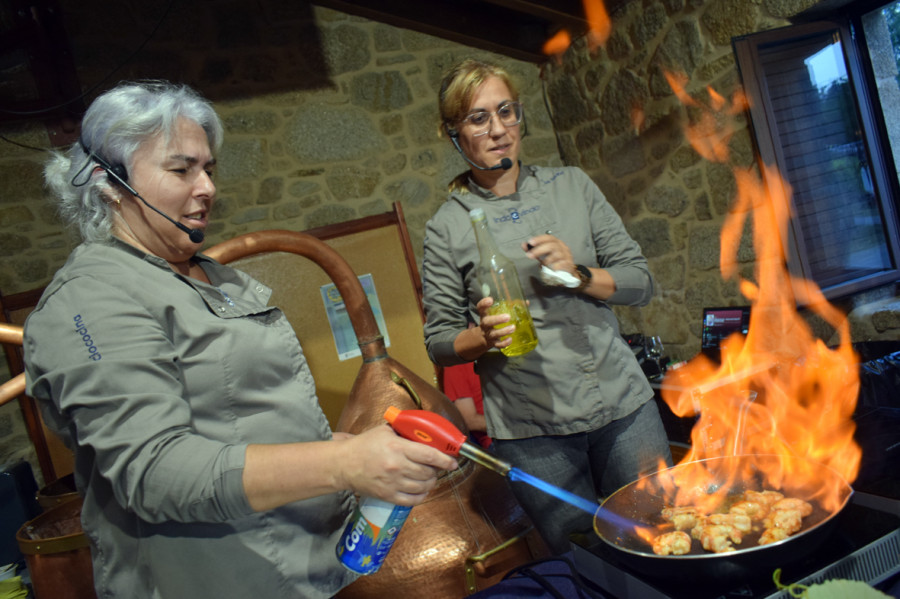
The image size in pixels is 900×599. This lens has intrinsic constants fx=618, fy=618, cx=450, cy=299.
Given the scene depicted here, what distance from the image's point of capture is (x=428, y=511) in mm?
1703

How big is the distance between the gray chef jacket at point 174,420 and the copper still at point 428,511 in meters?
0.49

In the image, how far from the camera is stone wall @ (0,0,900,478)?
330 cm

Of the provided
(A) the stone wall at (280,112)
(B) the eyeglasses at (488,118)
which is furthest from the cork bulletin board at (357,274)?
(B) the eyeglasses at (488,118)

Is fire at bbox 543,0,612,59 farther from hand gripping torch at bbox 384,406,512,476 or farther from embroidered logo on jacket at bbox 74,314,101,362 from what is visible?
embroidered logo on jacket at bbox 74,314,101,362

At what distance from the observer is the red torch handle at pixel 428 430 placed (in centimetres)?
89

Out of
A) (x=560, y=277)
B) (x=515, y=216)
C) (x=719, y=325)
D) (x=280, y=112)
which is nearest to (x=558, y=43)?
(x=280, y=112)

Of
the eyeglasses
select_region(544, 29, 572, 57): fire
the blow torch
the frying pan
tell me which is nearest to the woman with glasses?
the eyeglasses

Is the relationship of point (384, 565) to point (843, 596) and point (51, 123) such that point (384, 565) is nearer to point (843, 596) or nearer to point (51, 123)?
point (843, 596)

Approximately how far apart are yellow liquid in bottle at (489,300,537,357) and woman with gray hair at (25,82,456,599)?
1.71ft

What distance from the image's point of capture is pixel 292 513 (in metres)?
1.06

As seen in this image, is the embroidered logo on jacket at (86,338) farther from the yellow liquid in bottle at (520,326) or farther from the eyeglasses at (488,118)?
the eyeglasses at (488,118)

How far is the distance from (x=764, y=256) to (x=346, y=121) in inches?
102

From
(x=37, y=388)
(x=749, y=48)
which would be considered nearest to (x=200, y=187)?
(x=37, y=388)

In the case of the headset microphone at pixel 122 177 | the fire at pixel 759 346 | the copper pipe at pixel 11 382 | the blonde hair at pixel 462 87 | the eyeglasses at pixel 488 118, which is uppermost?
the blonde hair at pixel 462 87
